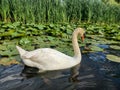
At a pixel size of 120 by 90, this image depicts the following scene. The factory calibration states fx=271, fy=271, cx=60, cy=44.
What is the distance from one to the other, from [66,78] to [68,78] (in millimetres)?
50

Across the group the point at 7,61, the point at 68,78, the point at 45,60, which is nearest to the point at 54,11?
the point at 7,61

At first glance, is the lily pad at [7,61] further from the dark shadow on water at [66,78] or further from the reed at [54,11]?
the reed at [54,11]

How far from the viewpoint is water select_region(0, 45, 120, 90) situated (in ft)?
16.2

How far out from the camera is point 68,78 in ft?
18.1

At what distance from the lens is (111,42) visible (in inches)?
350

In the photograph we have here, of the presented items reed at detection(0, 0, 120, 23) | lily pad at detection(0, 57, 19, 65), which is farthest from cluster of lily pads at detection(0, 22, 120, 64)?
reed at detection(0, 0, 120, 23)

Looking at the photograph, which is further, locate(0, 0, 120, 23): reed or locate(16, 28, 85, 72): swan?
locate(0, 0, 120, 23): reed

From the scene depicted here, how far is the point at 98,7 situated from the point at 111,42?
573cm

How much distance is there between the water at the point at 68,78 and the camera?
195 inches

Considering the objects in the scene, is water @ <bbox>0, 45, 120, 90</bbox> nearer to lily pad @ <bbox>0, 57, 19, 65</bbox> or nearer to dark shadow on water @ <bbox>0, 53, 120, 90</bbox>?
dark shadow on water @ <bbox>0, 53, 120, 90</bbox>

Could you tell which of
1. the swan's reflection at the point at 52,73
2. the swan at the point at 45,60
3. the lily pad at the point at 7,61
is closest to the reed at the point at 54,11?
the lily pad at the point at 7,61

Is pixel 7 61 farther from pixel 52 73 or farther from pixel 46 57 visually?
pixel 52 73

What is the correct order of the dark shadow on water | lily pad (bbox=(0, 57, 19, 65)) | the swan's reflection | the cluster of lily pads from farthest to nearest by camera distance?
the cluster of lily pads → lily pad (bbox=(0, 57, 19, 65)) → the swan's reflection → the dark shadow on water

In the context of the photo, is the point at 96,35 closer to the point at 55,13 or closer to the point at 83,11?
the point at 55,13
